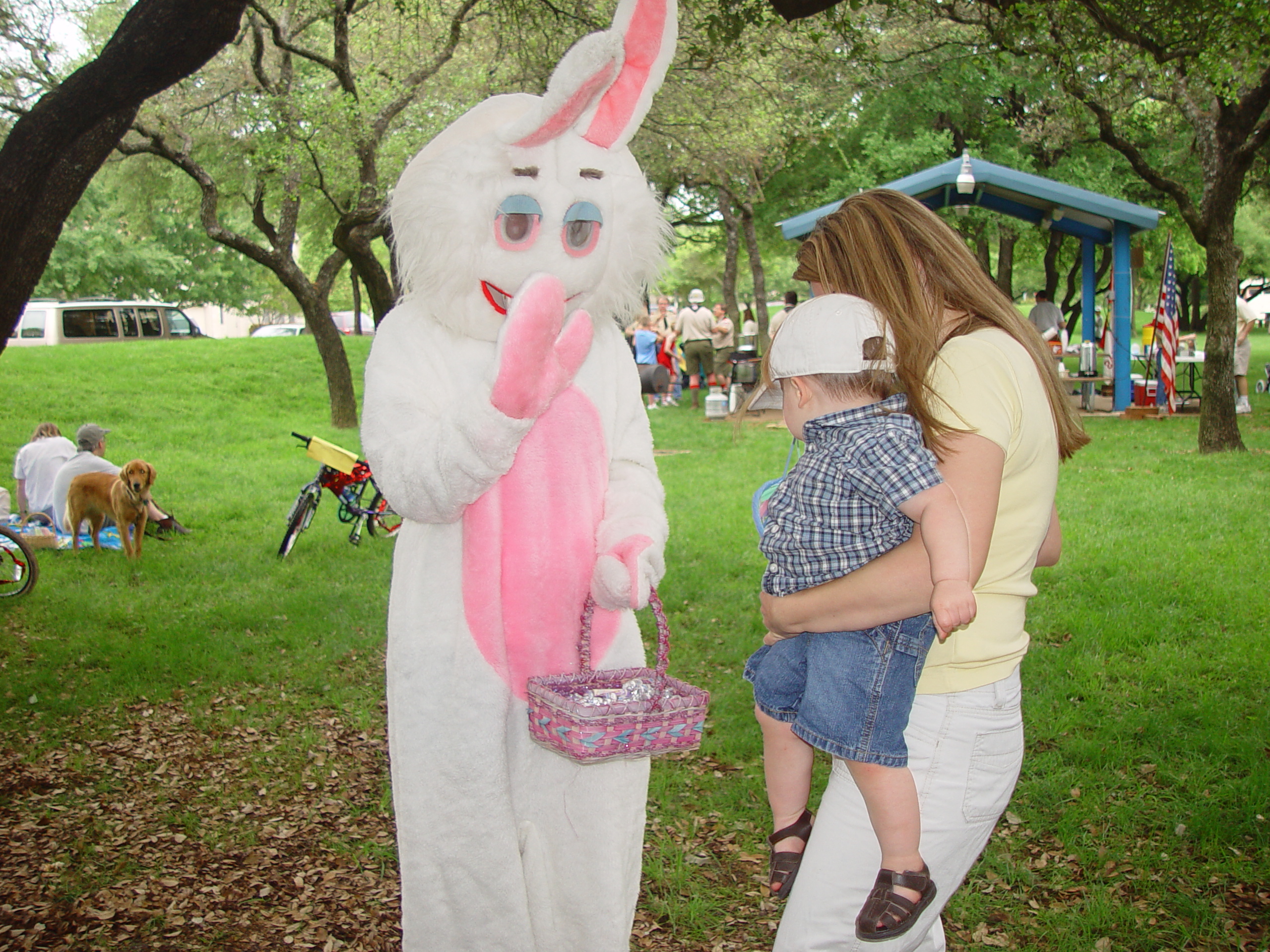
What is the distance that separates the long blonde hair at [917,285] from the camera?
1829mm

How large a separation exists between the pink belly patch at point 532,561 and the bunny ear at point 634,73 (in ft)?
2.19

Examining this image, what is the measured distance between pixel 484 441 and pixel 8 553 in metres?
6.43

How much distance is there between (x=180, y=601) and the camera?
7.04 metres

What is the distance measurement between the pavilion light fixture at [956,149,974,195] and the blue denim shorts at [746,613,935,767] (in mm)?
12186

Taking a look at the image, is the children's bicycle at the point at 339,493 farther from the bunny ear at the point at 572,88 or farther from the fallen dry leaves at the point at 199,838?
the bunny ear at the point at 572,88

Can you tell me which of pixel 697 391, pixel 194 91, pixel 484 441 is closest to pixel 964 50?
pixel 697 391

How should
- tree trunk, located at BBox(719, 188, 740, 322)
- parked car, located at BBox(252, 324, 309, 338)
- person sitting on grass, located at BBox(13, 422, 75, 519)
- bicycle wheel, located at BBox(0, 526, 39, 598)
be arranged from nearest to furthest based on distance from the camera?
1. bicycle wheel, located at BBox(0, 526, 39, 598)
2. person sitting on grass, located at BBox(13, 422, 75, 519)
3. tree trunk, located at BBox(719, 188, 740, 322)
4. parked car, located at BBox(252, 324, 309, 338)

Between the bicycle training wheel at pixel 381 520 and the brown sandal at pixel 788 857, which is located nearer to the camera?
the brown sandal at pixel 788 857

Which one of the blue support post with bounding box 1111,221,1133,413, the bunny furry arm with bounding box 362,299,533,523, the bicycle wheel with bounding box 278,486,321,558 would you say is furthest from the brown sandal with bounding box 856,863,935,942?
the blue support post with bounding box 1111,221,1133,413

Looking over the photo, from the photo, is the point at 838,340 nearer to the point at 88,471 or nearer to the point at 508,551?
the point at 508,551

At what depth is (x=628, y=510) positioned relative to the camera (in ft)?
7.80

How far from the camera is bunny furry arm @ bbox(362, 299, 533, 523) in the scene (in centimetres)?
206

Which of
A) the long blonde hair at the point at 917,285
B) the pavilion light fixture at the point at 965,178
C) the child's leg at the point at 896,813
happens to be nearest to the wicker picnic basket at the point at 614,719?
→ the child's leg at the point at 896,813

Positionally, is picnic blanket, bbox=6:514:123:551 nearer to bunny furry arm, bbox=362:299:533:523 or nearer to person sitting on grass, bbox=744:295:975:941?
bunny furry arm, bbox=362:299:533:523
